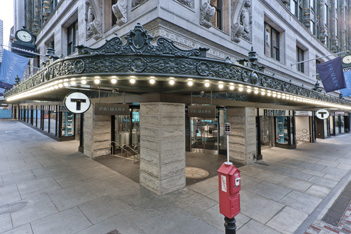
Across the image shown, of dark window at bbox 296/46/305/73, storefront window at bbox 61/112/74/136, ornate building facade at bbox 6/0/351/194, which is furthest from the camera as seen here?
dark window at bbox 296/46/305/73

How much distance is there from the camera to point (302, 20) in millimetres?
17453

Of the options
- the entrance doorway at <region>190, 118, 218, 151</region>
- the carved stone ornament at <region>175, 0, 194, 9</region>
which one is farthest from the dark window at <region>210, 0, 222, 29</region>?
the entrance doorway at <region>190, 118, 218, 151</region>

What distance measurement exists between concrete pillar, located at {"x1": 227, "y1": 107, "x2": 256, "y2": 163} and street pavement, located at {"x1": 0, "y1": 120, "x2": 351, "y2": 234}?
44.1 inches

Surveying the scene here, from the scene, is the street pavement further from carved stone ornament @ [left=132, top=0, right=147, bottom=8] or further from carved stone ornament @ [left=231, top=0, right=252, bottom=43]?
carved stone ornament @ [left=231, top=0, right=252, bottom=43]

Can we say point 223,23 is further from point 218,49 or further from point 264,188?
point 264,188

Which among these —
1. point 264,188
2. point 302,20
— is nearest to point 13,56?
point 264,188

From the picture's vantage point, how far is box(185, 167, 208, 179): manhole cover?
7469 mm

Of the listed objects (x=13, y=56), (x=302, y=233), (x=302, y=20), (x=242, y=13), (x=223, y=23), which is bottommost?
(x=302, y=233)

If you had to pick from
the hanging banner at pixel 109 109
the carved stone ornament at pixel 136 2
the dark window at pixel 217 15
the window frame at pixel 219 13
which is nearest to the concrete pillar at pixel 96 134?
the hanging banner at pixel 109 109

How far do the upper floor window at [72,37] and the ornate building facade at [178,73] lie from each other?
0.08 meters

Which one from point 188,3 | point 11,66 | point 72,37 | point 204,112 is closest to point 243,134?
point 204,112

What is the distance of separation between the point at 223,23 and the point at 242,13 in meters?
2.01

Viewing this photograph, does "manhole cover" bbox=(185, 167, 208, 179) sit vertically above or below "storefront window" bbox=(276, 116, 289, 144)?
below

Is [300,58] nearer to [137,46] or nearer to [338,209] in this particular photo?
[338,209]
